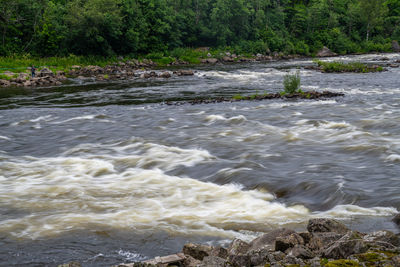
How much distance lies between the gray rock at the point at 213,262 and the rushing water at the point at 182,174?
1.49 m

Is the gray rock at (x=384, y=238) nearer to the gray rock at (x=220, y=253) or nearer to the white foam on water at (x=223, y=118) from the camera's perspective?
the gray rock at (x=220, y=253)

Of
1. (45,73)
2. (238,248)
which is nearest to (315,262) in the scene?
(238,248)

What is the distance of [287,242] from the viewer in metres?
5.97

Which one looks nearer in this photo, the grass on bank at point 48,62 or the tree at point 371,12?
the grass on bank at point 48,62

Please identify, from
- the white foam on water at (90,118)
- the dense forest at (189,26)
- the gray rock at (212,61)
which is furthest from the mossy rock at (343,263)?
the gray rock at (212,61)

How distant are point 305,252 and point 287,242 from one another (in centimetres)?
44

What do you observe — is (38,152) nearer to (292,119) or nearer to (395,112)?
(292,119)

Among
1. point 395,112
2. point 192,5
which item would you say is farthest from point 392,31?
point 395,112

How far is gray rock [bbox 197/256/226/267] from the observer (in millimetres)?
5574

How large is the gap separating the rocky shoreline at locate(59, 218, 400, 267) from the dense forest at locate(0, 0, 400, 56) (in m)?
56.3

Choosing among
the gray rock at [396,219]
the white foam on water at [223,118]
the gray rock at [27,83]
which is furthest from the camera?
the gray rock at [27,83]

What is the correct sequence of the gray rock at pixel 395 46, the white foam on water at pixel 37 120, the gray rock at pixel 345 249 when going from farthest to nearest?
the gray rock at pixel 395 46
the white foam on water at pixel 37 120
the gray rock at pixel 345 249

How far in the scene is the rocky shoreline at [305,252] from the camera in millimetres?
5154

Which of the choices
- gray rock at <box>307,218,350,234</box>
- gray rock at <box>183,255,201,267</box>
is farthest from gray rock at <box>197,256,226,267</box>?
gray rock at <box>307,218,350,234</box>
